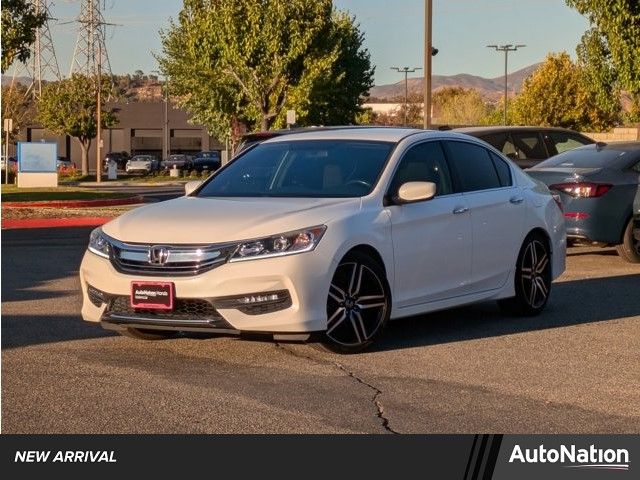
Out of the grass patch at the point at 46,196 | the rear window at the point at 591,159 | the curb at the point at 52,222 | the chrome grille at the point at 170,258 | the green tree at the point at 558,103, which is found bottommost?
the curb at the point at 52,222

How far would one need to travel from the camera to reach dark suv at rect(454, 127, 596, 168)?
70.5 ft

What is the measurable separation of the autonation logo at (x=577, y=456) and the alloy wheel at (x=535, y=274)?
16.7ft

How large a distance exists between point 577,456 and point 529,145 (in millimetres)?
15799

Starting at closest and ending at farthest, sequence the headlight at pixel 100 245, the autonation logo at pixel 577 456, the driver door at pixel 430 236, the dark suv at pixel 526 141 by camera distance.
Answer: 1. the autonation logo at pixel 577 456
2. the headlight at pixel 100 245
3. the driver door at pixel 430 236
4. the dark suv at pixel 526 141

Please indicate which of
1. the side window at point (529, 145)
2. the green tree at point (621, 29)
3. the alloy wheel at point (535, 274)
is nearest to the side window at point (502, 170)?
the alloy wheel at point (535, 274)

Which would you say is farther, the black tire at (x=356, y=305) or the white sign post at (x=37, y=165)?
the white sign post at (x=37, y=165)

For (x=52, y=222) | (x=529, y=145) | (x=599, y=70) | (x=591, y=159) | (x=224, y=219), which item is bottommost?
(x=52, y=222)

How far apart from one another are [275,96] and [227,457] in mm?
49250

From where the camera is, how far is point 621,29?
1153 inches

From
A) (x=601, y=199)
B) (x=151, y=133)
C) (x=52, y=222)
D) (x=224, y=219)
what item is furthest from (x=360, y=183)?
(x=151, y=133)

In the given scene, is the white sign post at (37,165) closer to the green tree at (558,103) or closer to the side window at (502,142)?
the side window at (502,142)

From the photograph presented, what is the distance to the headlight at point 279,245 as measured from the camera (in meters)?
9.39

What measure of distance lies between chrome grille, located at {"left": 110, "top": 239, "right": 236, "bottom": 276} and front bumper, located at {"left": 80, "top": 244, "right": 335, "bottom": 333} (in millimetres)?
48

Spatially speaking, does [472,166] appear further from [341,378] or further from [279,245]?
[341,378]
